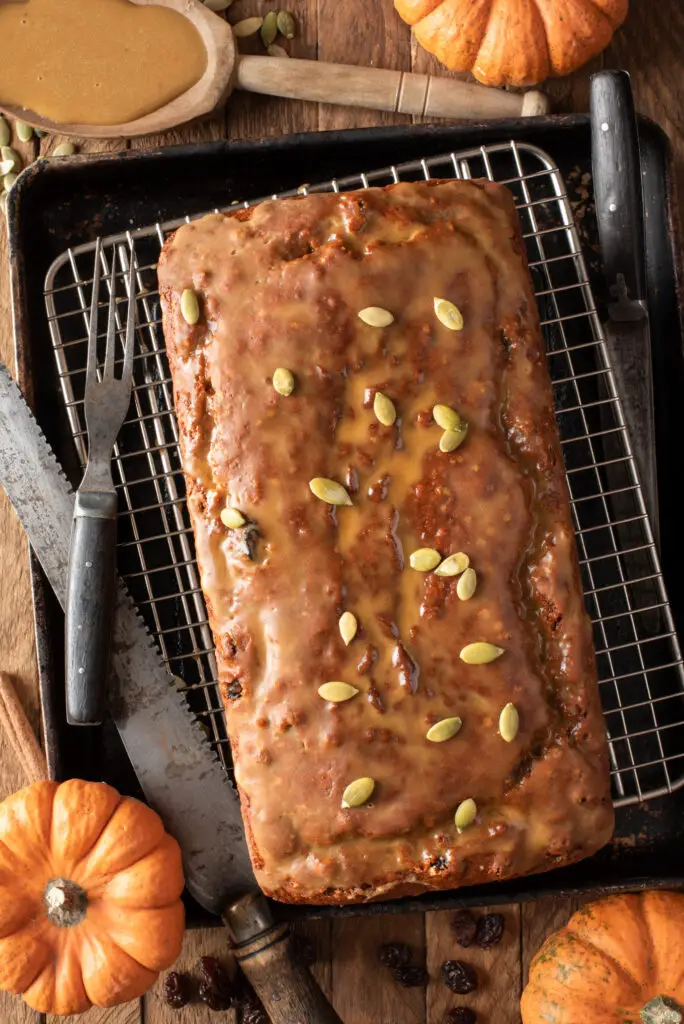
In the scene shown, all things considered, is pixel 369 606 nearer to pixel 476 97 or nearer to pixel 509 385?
pixel 509 385

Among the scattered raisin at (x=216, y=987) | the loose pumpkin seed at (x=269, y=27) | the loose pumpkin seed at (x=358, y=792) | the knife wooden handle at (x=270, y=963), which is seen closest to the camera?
the loose pumpkin seed at (x=358, y=792)

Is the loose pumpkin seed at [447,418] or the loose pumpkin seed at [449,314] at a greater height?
the loose pumpkin seed at [449,314]

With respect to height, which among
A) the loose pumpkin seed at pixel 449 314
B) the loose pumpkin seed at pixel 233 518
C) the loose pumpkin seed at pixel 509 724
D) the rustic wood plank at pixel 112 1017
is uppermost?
the loose pumpkin seed at pixel 449 314

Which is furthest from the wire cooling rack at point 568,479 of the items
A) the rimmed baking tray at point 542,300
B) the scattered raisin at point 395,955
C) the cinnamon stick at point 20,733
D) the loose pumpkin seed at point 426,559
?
the scattered raisin at point 395,955

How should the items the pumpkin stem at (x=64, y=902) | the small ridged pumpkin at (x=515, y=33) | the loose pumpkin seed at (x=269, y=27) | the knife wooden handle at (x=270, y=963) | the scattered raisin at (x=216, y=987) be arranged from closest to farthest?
the pumpkin stem at (x=64, y=902) → the knife wooden handle at (x=270, y=963) → the small ridged pumpkin at (x=515, y=33) → the scattered raisin at (x=216, y=987) → the loose pumpkin seed at (x=269, y=27)

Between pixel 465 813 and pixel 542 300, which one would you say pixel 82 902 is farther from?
pixel 542 300

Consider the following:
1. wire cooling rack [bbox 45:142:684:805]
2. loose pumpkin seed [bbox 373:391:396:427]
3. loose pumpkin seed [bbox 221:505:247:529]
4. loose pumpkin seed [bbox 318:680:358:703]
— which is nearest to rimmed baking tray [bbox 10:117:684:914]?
wire cooling rack [bbox 45:142:684:805]

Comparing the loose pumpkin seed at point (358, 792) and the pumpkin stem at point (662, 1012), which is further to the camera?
the pumpkin stem at point (662, 1012)

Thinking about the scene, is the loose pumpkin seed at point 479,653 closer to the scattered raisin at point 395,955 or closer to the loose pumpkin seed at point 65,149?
the scattered raisin at point 395,955
